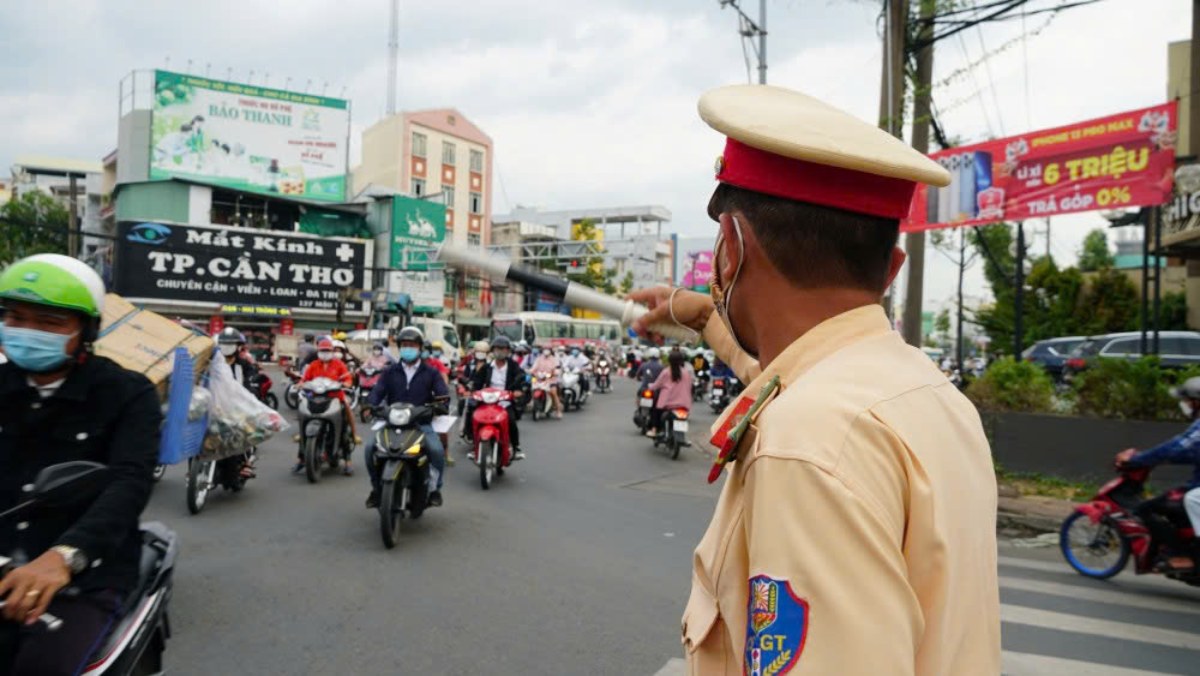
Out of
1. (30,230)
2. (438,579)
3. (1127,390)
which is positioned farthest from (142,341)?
(30,230)

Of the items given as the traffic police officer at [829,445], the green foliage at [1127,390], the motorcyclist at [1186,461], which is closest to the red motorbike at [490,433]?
the motorcyclist at [1186,461]

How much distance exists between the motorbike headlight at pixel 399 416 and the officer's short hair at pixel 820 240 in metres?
6.12

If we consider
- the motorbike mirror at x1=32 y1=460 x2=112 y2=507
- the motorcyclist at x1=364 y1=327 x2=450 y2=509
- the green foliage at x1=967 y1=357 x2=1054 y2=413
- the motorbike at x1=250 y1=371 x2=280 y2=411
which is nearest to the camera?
the motorbike mirror at x1=32 y1=460 x2=112 y2=507

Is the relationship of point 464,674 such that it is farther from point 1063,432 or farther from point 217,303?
point 217,303

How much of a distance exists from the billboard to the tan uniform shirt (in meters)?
36.2

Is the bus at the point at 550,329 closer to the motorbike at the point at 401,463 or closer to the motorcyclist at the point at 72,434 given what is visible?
the motorbike at the point at 401,463

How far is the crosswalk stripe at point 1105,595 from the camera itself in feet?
17.7

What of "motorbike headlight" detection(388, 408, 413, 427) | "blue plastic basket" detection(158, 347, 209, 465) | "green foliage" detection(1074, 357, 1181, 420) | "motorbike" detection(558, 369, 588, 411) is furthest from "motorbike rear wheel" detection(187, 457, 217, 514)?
"motorbike" detection(558, 369, 588, 411)

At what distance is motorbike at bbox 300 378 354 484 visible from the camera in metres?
8.90

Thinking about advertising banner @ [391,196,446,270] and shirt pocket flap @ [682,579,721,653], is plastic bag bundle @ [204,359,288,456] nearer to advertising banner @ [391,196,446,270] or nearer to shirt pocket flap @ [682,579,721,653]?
shirt pocket flap @ [682,579,721,653]

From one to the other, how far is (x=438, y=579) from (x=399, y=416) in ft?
6.08

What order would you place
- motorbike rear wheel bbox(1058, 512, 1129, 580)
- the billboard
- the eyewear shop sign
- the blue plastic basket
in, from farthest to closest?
the billboard → the eyewear shop sign → motorbike rear wheel bbox(1058, 512, 1129, 580) → the blue plastic basket

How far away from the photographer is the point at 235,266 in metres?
32.0

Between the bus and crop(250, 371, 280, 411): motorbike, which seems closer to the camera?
crop(250, 371, 280, 411): motorbike
